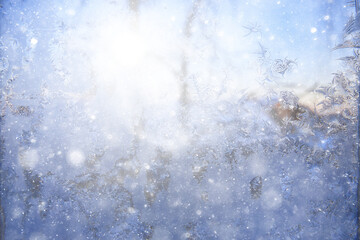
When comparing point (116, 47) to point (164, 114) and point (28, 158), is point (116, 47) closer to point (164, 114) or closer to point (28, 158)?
point (164, 114)

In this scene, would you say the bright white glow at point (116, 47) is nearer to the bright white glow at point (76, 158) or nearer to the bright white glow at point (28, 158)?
the bright white glow at point (76, 158)

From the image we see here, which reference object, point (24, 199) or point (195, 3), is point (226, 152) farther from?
point (24, 199)

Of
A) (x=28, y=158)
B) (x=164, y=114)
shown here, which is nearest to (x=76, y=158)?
(x=28, y=158)

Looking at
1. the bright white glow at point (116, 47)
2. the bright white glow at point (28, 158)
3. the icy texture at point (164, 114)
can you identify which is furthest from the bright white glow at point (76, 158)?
the bright white glow at point (116, 47)

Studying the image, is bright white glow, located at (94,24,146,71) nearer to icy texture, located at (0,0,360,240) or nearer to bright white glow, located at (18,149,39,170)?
icy texture, located at (0,0,360,240)

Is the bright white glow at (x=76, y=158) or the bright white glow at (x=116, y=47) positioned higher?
the bright white glow at (x=116, y=47)

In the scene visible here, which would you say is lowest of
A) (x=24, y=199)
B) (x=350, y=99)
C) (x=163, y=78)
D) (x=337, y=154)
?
(x=24, y=199)

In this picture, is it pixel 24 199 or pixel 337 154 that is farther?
pixel 337 154

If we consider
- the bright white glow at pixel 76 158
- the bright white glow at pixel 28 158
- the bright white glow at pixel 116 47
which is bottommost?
the bright white glow at pixel 28 158

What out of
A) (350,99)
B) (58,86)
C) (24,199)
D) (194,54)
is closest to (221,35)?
(194,54)
